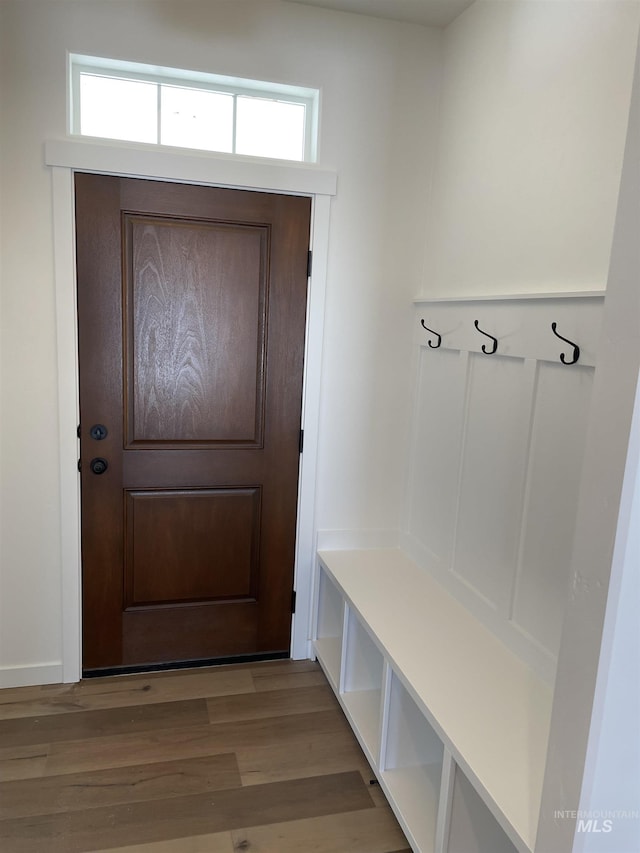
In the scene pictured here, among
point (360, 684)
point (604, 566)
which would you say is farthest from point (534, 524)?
point (360, 684)

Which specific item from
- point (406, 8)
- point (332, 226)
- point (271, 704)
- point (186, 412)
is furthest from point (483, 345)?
point (271, 704)

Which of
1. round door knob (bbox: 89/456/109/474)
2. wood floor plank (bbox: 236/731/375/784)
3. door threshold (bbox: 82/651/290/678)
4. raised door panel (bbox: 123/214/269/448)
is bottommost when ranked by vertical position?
wood floor plank (bbox: 236/731/375/784)

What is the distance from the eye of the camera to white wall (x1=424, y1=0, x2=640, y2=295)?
162cm

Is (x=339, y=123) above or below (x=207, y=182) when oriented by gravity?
above

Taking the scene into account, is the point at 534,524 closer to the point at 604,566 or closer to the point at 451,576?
the point at 451,576

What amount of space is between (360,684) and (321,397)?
3.79ft

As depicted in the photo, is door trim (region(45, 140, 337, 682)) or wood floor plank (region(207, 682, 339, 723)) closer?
door trim (region(45, 140, 337, 682))

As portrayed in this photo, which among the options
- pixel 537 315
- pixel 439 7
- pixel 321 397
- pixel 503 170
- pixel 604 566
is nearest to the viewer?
pixel 604 566

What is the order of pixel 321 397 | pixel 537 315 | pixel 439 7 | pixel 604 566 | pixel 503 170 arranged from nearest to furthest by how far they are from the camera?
pixel 604 566 → pixel 537 315 → pixel 503 170 → pixel 439 7 → pixel 321 397

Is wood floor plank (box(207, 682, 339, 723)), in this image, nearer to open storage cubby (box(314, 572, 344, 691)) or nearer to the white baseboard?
open storage cubby (box(314, 572, 344, 691))

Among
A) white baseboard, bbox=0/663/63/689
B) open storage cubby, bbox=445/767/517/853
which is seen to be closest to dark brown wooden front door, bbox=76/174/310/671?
white baseboard, bbox=0/663/63/689

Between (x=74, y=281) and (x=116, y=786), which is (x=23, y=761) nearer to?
(x=116, y=786)

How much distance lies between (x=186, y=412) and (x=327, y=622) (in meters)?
1.12

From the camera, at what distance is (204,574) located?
2639 millimetres
